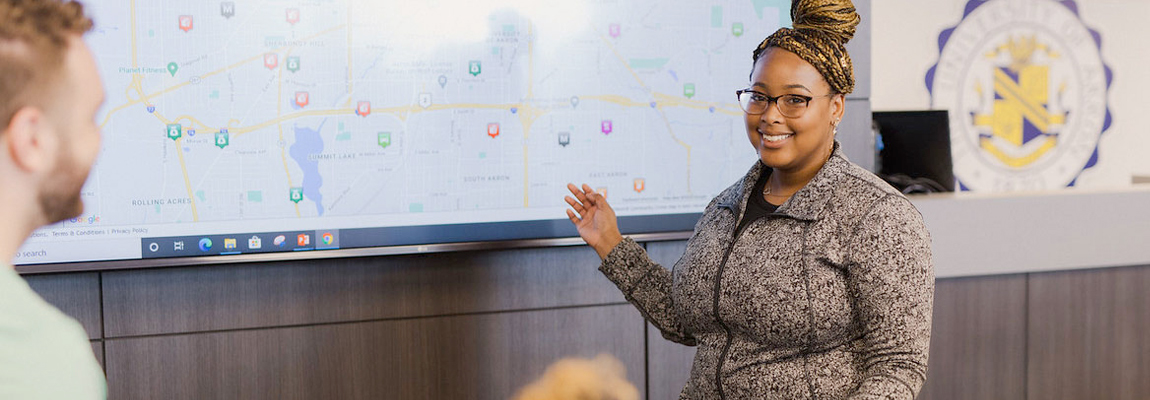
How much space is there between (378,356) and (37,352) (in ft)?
6.18

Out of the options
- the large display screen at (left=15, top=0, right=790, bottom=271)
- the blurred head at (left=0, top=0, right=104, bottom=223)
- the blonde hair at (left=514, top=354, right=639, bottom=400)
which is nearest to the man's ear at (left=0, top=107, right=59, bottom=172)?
the blurred head at (left=0, top=0, right=104, bottom=223)

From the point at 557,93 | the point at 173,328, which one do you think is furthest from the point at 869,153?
the point at 173,328

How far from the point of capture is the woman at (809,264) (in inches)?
56.5

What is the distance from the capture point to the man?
551 mm

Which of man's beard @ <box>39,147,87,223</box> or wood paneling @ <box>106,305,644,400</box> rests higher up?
man's beard @ <box>39,147,87,223</box>

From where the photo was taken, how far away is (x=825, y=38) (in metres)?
1.57

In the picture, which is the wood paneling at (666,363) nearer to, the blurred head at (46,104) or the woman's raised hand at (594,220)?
the woman's raised hand at (594,220)

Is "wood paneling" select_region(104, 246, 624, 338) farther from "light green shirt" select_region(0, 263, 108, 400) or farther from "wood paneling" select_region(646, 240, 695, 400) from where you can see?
"light green shirt" select_region(0, 263, 108, 400)

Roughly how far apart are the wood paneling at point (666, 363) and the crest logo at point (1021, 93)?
8.08ft

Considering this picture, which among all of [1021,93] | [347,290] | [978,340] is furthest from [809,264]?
[1021,93]

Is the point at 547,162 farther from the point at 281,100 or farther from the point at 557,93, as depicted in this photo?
the point at 281,100

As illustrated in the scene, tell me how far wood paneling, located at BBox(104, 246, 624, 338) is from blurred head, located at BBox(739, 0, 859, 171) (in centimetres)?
102

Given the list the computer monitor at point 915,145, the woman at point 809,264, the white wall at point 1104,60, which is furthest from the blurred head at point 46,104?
the white wall at point 1104,60

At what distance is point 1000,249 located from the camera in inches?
106
